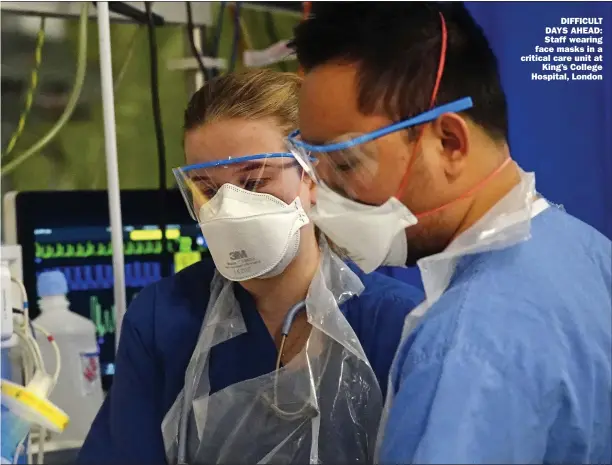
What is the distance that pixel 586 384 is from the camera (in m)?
0.63

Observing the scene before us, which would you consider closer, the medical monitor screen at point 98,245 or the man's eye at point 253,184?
the man's eye at point 253,184

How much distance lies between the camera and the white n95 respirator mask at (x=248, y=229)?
97cm

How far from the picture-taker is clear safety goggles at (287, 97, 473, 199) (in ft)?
2.40

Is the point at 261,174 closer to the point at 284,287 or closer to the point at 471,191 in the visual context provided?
the point at 284,287

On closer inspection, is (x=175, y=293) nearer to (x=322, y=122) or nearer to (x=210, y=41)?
(x=322, y=122)

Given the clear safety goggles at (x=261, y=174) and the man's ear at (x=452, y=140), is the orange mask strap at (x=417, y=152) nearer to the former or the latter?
the man's ear at (x=452, y=140)

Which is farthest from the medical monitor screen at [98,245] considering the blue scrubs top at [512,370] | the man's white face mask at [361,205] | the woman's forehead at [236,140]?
the blue scrubs top at [512,370]

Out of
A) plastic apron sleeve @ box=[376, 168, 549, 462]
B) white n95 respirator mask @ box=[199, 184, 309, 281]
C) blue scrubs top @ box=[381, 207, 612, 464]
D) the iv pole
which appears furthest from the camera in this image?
the iv pole

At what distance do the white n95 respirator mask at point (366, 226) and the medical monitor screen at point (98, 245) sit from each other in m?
0.67

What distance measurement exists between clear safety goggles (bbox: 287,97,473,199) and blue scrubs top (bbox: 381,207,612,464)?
0.16 meters

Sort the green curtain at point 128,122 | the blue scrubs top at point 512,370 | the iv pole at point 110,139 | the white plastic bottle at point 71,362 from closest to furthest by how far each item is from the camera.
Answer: the blue scrubs top at point 512,370 < the iv pole at point 110,139 < the white plastic bottle at point 71,362 < the green curtain at point 128,122

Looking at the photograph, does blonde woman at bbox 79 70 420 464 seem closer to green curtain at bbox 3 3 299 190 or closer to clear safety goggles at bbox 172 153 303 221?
clear safety goggles at bbox 172 153 303 221

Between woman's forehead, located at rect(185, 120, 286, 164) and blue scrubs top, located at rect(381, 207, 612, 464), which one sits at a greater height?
woman's forehead, located at rect(185, 120, 286, 164)

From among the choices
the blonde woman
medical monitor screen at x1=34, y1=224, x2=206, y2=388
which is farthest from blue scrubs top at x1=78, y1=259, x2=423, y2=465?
medical monitor screen at x1=34, y1=224, x2=206, y2=388
